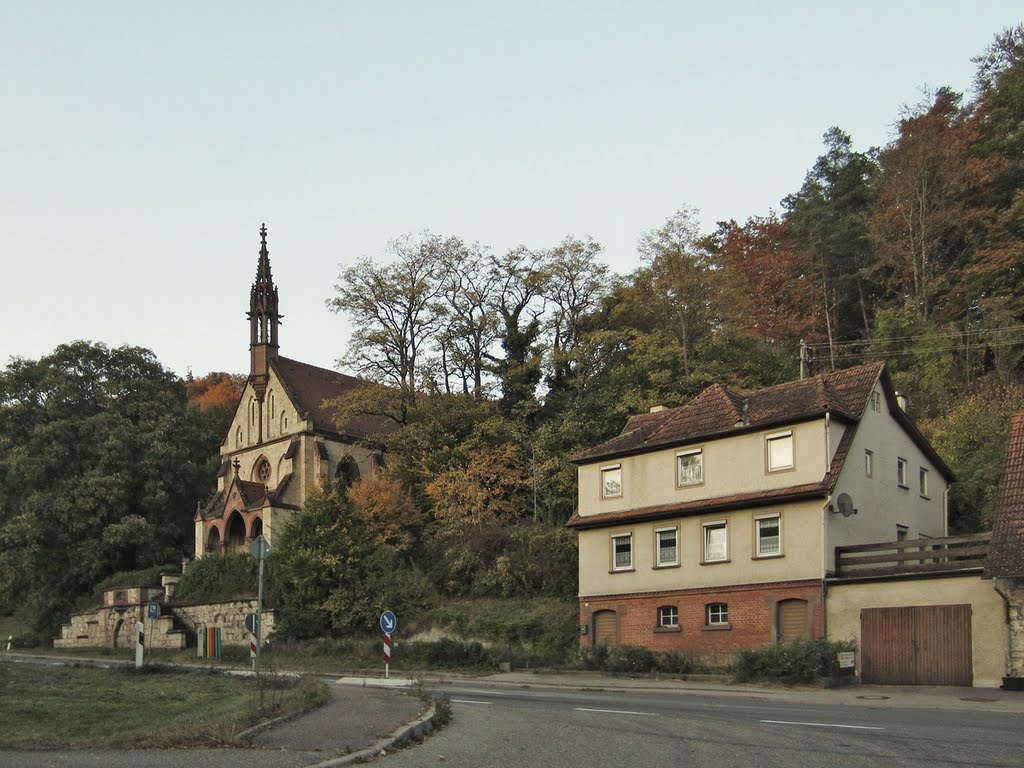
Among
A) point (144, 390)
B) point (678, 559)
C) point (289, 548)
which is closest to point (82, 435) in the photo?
point (144, 390)

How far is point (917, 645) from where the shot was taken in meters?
26.7

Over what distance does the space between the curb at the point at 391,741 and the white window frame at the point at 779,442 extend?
1755 cm

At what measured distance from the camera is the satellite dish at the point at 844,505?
30.2 m

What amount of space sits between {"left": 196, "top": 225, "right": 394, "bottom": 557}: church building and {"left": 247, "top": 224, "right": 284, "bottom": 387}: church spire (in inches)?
2.3

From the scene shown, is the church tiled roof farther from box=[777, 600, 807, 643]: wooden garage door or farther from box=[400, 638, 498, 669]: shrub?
box=[777, 600, 807, 643]: wooden garage door

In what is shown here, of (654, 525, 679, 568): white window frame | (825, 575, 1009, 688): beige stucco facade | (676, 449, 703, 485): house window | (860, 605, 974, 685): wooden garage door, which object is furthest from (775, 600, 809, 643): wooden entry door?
(676, 449, 703, 485): house window

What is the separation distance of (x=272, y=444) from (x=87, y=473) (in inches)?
385

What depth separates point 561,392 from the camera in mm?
51188

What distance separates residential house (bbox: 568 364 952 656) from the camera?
99.8 ft

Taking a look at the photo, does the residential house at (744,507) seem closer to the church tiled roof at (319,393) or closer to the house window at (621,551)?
the house window at (621,551)

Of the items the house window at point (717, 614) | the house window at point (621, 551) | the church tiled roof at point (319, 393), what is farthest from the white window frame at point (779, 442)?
the church tiled roof at point (319, 393)

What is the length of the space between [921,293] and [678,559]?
25.3 meters

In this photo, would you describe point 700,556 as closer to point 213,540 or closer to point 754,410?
point 754,410

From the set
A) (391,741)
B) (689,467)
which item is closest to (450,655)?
(689,467)
